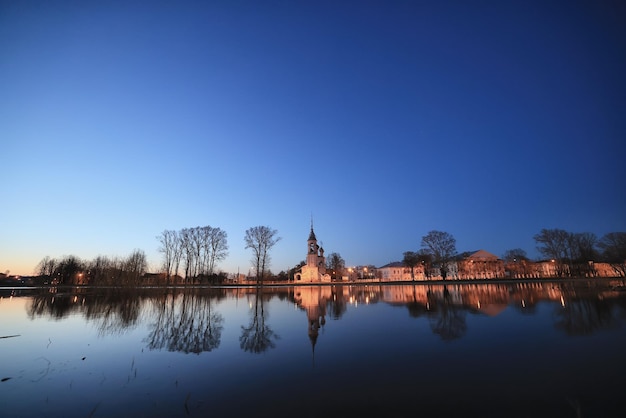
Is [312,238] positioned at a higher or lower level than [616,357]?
higher

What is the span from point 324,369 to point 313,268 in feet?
319

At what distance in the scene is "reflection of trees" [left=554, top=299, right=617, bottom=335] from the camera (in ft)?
48.6

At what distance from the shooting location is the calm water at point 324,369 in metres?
7.12

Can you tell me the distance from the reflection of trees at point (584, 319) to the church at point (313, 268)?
86475 millimetres

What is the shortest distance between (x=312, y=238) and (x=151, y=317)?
300ft

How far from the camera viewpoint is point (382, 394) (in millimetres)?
7734

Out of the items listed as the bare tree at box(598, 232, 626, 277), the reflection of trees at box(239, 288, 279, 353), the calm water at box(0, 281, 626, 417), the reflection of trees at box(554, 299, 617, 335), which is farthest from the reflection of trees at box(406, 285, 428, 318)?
the bare tree at box(598, 232, 626, 277)

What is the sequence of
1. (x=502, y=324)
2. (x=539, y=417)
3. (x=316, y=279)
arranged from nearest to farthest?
(x=539, y=417)
(x=502, y=324)
(x=316, y=279)

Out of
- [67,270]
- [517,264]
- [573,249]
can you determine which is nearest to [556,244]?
[573,249]

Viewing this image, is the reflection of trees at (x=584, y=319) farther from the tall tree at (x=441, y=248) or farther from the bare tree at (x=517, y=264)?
the bare tree at (x=517, y=264)

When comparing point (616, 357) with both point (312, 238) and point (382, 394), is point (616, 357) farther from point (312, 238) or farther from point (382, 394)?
point (312, 238)

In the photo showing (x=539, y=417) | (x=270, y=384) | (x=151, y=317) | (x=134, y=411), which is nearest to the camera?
(x=539, y=417)

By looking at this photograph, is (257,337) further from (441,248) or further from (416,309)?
(441,248)

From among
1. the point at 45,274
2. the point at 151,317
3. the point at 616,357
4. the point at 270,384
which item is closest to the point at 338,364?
the point at 270,384
